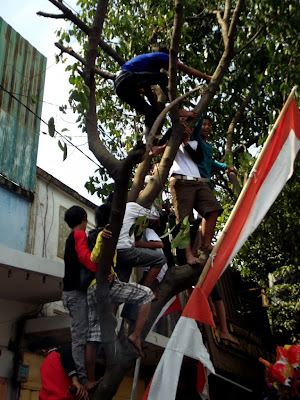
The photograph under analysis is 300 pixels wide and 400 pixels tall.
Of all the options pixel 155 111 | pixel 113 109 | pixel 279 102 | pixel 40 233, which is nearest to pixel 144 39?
pixel 113 109

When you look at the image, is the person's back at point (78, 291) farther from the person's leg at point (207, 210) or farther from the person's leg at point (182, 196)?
the person's leg at point (207, 210)

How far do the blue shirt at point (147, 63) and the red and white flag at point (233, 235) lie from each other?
4.65 feet

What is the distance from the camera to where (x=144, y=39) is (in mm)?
8523

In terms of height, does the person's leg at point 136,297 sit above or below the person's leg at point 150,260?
below

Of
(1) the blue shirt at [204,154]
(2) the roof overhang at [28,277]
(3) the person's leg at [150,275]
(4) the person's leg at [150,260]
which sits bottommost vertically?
(3) the person's leg at [150,275]

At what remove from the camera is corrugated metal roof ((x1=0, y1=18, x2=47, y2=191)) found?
1003 centimetres

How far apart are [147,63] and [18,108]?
526 cm

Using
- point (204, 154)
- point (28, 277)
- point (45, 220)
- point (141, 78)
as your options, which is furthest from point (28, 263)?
point (141, 78)

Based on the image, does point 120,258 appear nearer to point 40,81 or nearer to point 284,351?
point 284,351

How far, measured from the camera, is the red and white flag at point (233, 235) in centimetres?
465

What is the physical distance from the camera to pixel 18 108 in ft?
34.5

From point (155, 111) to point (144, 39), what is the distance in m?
2.93

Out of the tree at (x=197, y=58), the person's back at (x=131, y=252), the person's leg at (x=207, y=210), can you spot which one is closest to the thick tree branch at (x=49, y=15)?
the tree at (x=197, y=58)

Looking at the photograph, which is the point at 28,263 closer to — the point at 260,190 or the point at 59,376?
the point at 59,376
